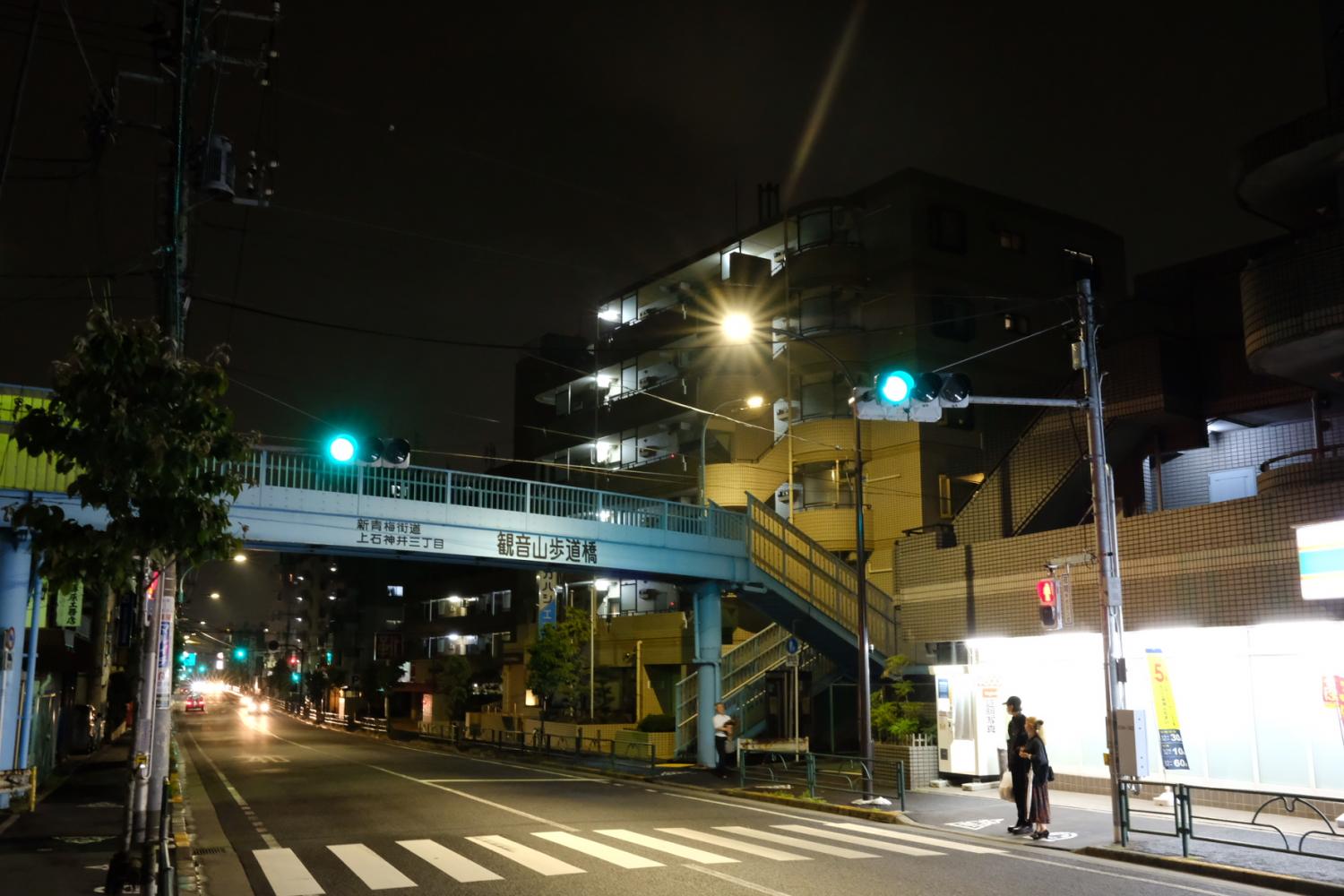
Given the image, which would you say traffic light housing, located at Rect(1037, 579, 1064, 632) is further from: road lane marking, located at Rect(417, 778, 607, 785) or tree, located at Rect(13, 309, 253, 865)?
tree, located at Rect(13, 309, 253, 865)

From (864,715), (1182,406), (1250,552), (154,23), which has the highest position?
(154,23)

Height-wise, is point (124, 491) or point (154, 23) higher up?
point (154, 23)

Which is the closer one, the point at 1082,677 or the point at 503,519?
the point at 1082,677

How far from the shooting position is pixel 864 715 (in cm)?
2033

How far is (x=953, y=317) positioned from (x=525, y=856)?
3048cm

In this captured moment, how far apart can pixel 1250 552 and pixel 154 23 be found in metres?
18.5

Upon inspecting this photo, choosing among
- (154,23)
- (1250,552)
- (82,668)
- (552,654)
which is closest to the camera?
(154,23)

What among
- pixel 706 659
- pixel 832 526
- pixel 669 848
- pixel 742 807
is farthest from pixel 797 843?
pixel 832 526

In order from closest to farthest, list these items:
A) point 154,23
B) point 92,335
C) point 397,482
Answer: point 92,335
point 154,23
point 397,482

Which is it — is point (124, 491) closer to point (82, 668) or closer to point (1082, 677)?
point (1082, 677)

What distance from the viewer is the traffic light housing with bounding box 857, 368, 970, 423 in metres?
12.9

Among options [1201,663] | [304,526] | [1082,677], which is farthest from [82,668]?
[1201,663]

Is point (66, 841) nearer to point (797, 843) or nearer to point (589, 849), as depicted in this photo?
point (589, 849)

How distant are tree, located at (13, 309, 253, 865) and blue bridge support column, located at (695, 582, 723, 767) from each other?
1907 cm
